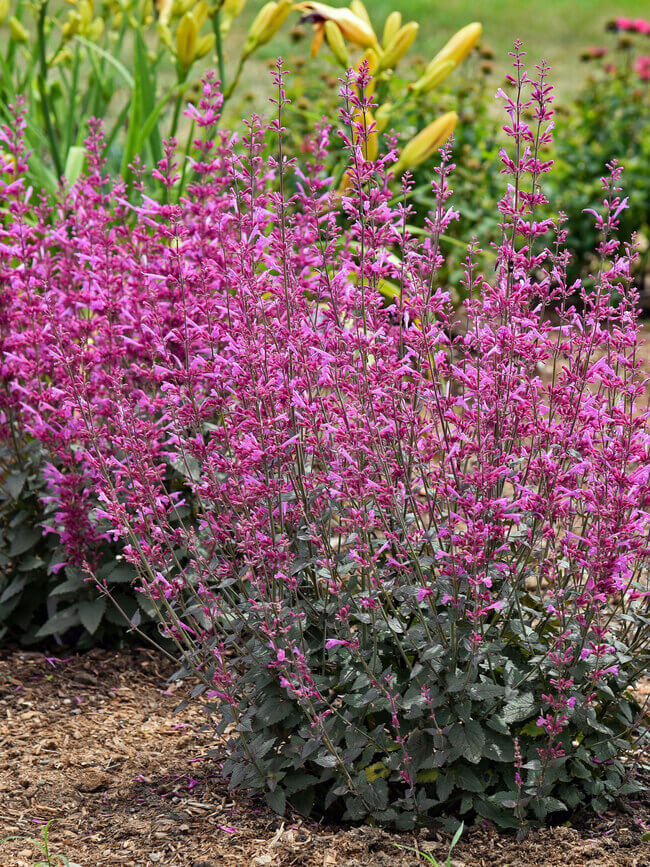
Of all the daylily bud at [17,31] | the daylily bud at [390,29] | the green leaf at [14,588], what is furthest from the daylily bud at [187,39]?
the green leaf at [14,588]

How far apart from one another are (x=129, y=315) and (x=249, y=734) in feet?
4.39

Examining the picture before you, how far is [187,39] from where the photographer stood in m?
4.38

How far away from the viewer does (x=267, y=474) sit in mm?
2293

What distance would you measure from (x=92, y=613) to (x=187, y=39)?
2.44 metres

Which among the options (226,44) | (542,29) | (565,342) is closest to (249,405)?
(565,342)

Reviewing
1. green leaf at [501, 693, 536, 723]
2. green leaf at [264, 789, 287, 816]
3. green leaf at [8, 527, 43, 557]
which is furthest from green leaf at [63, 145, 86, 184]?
green leaf at [501, 693, 536, 723]

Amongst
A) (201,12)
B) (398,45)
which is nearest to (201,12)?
(201,12)

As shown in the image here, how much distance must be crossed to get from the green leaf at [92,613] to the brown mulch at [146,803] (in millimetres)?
206

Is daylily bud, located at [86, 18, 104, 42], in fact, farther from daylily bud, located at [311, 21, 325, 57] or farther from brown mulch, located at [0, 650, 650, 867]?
brown mulch, located at [0, 650, 650, 867]

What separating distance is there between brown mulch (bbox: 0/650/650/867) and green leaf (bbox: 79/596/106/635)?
0.21 metres

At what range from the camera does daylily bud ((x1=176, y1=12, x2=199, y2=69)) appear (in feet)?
14.3

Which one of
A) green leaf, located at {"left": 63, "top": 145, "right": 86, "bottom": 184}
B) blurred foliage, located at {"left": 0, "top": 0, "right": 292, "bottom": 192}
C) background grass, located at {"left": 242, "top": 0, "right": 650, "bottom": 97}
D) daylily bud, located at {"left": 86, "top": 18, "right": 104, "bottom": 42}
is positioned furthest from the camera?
background grass, located at {"left": 242, "top": 0, "right": 650, "bottom": 97}

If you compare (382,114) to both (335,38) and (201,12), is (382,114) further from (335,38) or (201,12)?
(201,12)

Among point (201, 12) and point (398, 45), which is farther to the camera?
point (201, 12)
